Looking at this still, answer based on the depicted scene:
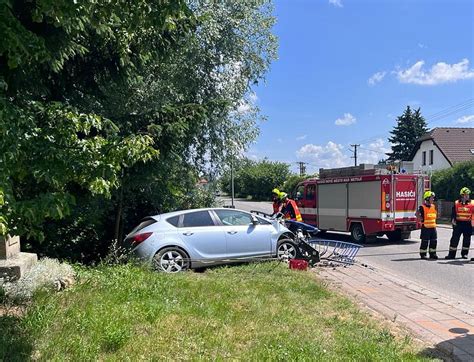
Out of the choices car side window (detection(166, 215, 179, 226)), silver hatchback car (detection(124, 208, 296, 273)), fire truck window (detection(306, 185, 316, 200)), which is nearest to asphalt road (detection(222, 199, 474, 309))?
silver hatchback car (detection(124, 208, 296, 273))

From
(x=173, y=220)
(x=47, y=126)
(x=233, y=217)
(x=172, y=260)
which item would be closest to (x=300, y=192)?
(x=233, y=217)

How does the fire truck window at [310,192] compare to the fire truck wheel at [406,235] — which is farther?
the fire truck window at [310,192]

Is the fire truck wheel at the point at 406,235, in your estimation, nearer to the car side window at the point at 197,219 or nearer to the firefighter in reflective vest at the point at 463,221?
the firefighter in reflective vest at the point at 463,221

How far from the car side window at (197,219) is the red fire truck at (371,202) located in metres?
7.83

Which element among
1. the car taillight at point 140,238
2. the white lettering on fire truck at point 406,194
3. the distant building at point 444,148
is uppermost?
the distant building at point 444,148

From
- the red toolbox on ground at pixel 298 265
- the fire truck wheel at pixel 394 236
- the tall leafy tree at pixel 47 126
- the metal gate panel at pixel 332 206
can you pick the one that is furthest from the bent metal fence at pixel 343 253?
the tall leafy tree at pixel 47 126

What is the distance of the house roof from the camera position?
142ft

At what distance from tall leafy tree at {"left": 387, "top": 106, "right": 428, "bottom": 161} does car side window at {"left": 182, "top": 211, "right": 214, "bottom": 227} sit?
55.4 metres

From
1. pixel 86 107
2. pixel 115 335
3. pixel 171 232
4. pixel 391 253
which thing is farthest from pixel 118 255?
pixel 391 253

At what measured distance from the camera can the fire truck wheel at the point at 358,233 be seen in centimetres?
1657

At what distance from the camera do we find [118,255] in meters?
9.57

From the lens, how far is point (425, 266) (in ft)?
37.2

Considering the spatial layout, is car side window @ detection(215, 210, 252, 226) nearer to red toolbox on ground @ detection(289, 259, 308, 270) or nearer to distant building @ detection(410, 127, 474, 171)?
red toolbox on ground @ detection(289, 259, 308, 270)

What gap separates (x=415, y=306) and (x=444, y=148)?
41171 millimetres
